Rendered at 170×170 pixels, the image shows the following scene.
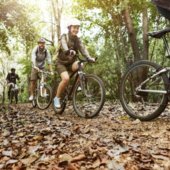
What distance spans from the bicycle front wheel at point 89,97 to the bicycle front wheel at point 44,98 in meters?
1.96

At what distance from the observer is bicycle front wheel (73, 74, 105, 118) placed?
13.0ft

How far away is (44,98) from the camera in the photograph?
6.87 m

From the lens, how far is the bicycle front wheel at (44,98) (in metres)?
6.51

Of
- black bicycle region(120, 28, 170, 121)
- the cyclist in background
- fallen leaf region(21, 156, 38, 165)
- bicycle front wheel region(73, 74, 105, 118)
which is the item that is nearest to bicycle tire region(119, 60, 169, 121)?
black bicycle region(120, 28, 170, 121)

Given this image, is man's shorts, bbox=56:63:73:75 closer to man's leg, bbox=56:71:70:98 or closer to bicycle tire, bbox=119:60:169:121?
man's leg, bbox=56:71:70:98

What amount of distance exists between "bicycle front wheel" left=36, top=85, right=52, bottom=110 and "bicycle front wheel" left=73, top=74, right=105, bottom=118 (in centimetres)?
196

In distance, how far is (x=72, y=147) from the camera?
225cm

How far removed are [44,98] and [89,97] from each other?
310 cm

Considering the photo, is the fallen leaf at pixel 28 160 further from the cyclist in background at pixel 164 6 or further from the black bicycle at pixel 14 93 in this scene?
the black bicycle at pixel 14 93

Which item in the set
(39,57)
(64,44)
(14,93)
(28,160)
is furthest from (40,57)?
(14,93)

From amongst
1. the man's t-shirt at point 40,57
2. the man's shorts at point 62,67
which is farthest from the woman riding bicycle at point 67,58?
the man's t-shirt at point 40,57

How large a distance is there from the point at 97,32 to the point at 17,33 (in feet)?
23.9

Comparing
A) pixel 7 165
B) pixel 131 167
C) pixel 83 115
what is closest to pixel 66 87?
pixel 83 115

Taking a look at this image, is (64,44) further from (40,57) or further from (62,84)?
(40,57)
